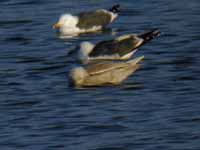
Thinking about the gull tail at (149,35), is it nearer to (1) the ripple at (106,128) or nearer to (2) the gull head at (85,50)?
(2) the gull head at (85,50)

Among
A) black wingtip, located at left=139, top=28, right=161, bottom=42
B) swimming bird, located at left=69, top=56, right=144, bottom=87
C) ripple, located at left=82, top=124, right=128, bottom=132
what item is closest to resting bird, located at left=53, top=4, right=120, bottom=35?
black wingtip, located at left=139, top=28, right=161, bottom=42

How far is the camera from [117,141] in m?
12.2

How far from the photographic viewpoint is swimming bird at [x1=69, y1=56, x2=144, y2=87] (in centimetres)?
1516

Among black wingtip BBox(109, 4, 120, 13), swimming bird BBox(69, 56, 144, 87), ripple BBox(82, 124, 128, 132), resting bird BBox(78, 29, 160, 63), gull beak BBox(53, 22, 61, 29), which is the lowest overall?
gull beak BBox(53, 22, 61, 29)

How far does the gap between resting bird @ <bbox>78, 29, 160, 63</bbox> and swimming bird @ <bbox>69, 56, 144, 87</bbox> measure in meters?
1.53

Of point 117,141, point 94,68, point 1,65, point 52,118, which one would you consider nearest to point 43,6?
point 1,65

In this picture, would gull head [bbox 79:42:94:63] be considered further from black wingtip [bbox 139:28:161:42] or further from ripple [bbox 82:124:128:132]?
ripple [bbox 82:124:128:132]

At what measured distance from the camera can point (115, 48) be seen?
17016 millimetres

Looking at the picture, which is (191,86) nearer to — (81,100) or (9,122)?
(81,100)

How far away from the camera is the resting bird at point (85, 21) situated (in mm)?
19391

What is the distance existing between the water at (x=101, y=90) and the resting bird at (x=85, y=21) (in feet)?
0.75

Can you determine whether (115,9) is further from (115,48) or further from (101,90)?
(101,90)

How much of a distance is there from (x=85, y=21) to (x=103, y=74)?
4.42 metres

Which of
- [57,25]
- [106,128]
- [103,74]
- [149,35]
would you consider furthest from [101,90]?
[57,25]
